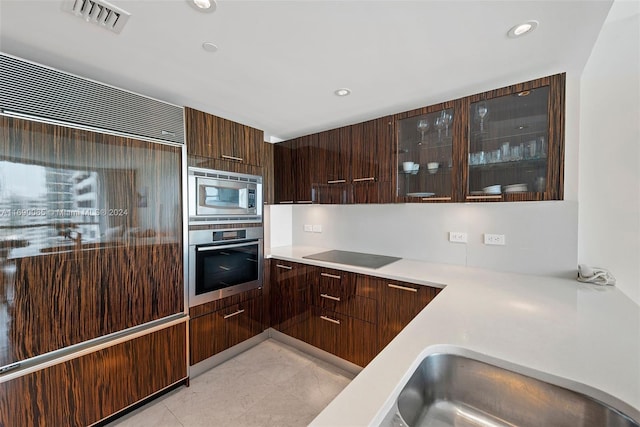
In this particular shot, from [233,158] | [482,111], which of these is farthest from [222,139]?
[482,111]

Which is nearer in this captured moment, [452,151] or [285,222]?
[452,151]

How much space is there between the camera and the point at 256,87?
1.79m

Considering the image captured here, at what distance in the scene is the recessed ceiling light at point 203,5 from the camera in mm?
1026

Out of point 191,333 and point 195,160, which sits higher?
point 195,160

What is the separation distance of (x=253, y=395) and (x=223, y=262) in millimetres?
1074

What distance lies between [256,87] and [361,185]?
3.96 ft

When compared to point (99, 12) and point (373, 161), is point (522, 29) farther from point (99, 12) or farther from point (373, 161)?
point (99, 12)

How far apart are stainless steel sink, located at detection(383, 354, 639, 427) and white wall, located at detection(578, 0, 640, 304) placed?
4.82 ft

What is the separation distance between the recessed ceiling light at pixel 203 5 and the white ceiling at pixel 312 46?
0.03m

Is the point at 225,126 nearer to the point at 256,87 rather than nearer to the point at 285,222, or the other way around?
the point at 256,87

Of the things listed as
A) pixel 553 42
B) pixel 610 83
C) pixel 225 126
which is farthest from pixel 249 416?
pixel 610 83

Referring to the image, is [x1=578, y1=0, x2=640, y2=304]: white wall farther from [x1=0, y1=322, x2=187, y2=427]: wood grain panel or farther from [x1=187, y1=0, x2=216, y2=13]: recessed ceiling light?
[x1=0, y1=322, x2=187, y2=427]: wood grain panel

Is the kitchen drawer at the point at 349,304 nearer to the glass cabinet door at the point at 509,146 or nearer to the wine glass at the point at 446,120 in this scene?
the glass cabinet door at the point at 509,146

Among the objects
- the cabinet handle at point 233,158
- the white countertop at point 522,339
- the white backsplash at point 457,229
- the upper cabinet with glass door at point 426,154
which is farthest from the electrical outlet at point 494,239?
the cabinet handle at point 233,158
